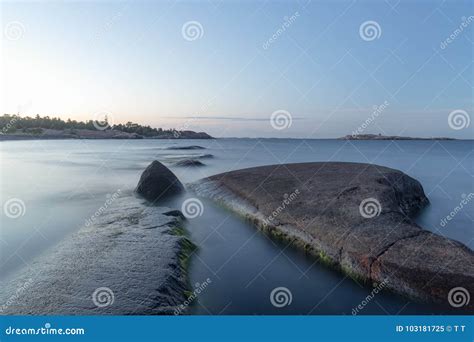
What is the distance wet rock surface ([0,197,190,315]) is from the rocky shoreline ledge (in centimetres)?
369

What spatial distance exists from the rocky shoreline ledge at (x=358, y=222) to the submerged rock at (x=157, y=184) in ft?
7.29

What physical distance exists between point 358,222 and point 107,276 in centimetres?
663

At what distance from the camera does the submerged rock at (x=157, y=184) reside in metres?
17.1

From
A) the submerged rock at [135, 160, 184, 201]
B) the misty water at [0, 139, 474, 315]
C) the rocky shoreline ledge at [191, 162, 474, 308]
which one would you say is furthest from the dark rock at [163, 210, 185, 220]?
the submerged rock at [135, 160, 184, 201]

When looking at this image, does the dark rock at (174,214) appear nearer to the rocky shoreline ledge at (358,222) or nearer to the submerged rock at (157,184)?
the rocky shoreline ledge at (358,222)

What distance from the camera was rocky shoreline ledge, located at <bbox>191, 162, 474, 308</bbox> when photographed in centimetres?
761

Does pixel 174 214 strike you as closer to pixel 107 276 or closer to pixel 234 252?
pixel 234 252

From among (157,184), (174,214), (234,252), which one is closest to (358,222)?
(234,252)

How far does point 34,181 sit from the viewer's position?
23.1 meters

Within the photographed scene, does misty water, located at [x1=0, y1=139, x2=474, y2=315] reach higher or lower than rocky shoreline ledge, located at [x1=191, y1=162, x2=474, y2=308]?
lower

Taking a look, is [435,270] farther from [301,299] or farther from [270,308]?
[270,308]

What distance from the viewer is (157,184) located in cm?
1741

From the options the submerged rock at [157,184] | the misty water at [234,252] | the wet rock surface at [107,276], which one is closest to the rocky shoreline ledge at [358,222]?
the misty water at [234,252]

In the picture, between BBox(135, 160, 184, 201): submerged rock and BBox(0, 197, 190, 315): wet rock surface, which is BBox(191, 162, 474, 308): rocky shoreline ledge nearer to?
BBox(135, 160, 184, 201): submerged rock
